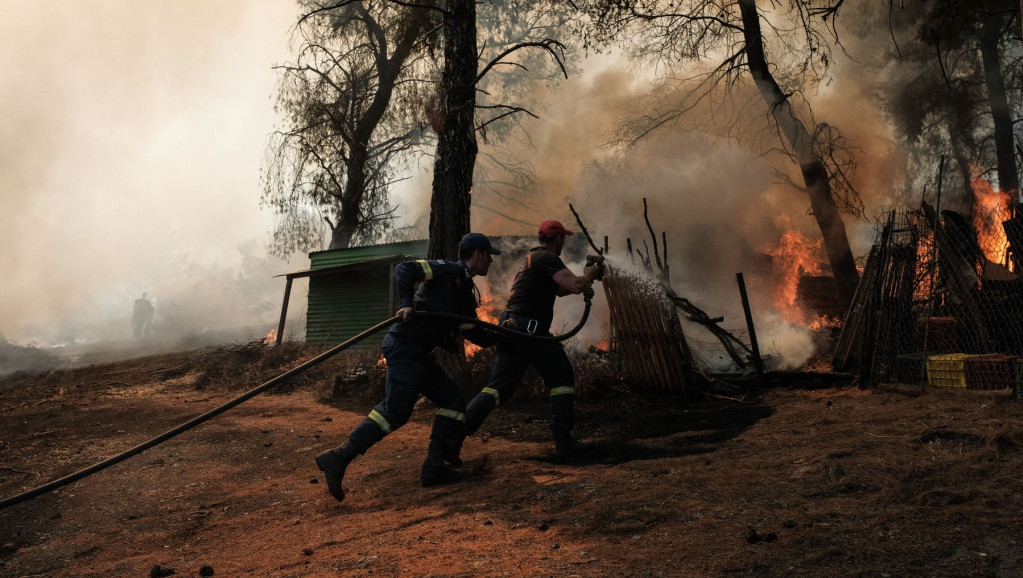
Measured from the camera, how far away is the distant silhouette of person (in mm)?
32938

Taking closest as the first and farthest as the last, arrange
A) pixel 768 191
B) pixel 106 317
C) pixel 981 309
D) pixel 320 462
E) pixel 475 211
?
pixel 320 462
pixel 981 309
pixel 768 191
pixel 475 211
pixel 106 317

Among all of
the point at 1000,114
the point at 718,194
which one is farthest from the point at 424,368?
the point at 1000,114

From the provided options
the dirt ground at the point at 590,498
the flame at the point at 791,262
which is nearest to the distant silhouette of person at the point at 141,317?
the dirt ground at the point at 590,498

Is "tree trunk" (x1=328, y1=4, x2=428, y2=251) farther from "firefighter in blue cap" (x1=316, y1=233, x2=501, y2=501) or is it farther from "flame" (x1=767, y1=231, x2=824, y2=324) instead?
"firefighter in blue cap" (x1=316, y1=233, x2=501, y2=501)

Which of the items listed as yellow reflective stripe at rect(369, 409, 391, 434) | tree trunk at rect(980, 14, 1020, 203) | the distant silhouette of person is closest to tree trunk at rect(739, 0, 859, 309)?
tree trunk at rect(980, 14, 1020, 203)

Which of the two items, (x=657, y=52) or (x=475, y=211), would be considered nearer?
(x=657, y=52)

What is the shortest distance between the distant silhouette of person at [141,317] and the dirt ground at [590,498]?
27834 millimetres

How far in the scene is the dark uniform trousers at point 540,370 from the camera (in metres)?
5.54

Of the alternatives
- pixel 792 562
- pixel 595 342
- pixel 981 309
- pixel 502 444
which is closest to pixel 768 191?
pixel 595 342

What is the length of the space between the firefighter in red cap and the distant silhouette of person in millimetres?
32677

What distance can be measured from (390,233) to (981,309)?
1807 cm

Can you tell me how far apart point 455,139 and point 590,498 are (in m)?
6.44

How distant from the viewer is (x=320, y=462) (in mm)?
4691

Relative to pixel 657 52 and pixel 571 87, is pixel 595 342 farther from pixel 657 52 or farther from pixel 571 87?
pixel 571 87
